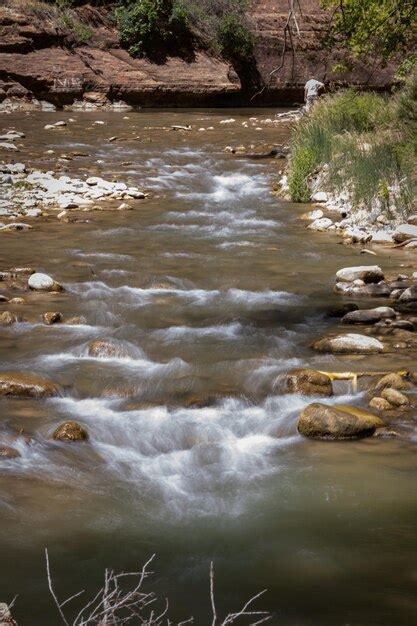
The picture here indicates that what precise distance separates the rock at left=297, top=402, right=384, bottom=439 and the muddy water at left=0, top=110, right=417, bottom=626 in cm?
9

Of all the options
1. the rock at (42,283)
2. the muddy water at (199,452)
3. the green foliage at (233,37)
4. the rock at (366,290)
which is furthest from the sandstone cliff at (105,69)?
the rock at (42,283)

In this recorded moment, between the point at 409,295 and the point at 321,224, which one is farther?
the point at 321,224

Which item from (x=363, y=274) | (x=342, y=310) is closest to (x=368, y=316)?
(x=342, y=310)

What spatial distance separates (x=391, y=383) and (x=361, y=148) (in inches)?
290

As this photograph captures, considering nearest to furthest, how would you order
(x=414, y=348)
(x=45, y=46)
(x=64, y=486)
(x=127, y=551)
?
(x=127, y=551), (x=64, y=486), (x=414, y=348), (x=45, y=46)

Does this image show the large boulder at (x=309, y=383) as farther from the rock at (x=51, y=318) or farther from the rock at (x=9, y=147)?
the rock at (x=9, y=147)

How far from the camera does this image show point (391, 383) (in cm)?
581

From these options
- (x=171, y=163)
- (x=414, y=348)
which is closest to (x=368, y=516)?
(x=414, y=348)

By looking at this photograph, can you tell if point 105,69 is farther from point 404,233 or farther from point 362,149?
point 404,233

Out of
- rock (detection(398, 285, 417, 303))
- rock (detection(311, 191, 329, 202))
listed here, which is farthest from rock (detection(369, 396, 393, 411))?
rock (detection(311, 191, 329, 202))

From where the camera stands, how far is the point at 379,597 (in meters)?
3.43

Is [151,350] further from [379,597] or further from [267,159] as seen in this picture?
[267,159]

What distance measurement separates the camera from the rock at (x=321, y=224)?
11384 millimetres

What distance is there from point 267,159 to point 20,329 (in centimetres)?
1068
